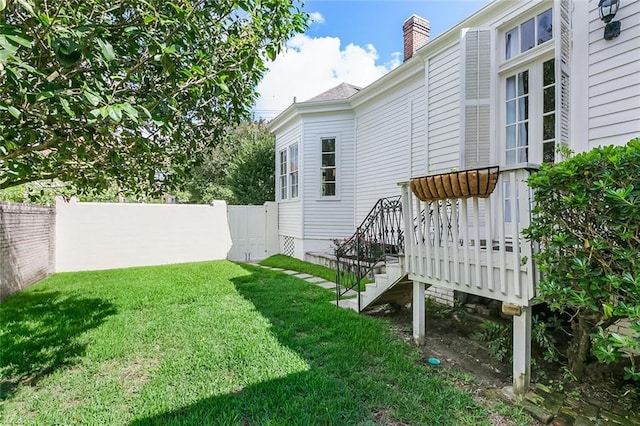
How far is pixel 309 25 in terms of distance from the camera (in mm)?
3549

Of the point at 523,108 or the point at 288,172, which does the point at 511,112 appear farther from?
the point at 288,172

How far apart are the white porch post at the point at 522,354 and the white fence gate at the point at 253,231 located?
9.19m

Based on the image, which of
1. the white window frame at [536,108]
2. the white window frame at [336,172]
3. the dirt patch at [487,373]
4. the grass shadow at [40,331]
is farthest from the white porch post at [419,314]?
the white window frame at [336,172]

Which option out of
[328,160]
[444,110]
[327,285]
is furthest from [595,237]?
[328,160]

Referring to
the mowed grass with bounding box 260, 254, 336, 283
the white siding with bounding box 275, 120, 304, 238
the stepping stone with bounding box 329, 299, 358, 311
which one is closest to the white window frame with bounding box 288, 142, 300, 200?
the white siding with bounding box 275, 120, 304, 238

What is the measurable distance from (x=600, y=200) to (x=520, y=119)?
2.93 m

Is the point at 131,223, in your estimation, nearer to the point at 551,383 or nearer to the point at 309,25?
the point at 309,25

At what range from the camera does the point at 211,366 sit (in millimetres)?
3248

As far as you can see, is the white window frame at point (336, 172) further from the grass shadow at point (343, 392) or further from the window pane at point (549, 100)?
the window pane at point (549, 100)

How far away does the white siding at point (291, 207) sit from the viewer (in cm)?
973

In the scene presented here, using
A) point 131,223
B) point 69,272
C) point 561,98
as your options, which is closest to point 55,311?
point 69,272

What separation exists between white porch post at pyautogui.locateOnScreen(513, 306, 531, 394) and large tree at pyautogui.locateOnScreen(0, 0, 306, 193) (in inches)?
128

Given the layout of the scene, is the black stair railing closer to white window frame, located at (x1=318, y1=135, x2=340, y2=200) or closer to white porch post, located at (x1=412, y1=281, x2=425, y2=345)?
white porch post, located at (x1=412, y1=281, x2=425, y2=345)

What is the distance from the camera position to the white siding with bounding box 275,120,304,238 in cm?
973
